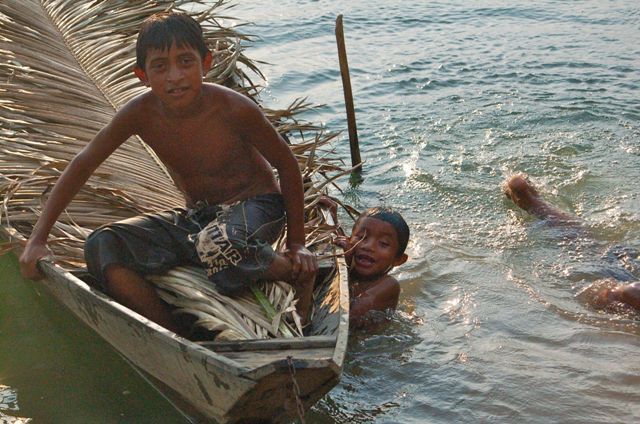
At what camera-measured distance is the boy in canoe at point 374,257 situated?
4270 mm

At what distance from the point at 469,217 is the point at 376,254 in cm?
169

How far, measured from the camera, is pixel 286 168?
3.57 metres

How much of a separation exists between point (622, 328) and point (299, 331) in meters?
1.96

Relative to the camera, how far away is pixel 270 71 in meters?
9.02

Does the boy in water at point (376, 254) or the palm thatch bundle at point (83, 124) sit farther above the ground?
the palm thatch bundle at point (83, 124)

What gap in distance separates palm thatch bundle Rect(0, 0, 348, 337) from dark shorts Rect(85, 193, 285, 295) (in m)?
0.09

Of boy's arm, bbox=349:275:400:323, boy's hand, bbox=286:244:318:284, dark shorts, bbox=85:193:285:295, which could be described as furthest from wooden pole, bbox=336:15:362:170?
boy's hand, bbox=286:244:318:284

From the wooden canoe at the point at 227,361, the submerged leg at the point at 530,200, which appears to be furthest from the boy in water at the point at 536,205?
the wooden canoe at the point at 227,361

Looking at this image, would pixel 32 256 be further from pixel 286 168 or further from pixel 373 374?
pixel 373 374

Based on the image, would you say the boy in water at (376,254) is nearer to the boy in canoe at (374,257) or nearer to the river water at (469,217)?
the boy in canoe at (374,257)

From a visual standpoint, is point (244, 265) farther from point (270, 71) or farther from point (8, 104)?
point (270, 71)

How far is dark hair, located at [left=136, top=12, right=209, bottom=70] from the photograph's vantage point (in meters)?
3.29

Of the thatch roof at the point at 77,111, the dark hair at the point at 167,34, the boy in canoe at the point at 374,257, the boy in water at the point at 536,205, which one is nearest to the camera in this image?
the dark hair at the point at 167,34

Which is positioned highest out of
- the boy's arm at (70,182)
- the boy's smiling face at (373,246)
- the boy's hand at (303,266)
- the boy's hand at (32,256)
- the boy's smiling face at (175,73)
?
the boy's smiling face at (175,73)
